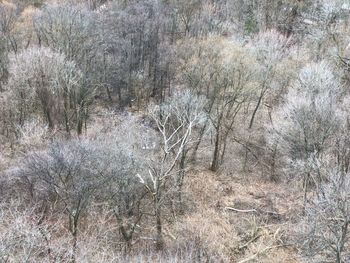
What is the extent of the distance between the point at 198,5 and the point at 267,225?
30.5 meters

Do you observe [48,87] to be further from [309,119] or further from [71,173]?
[309,119]

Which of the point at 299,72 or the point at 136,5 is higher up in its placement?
the point at 136,5

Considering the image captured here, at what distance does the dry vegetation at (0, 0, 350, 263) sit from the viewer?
25.8 metres

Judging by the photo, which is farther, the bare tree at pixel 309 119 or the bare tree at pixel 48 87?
the bare tree at pixel 48 87

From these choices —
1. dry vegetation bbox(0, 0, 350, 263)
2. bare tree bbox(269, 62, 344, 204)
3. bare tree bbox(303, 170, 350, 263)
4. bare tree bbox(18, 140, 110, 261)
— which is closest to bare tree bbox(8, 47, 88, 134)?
dry vegetation bbox(0, 0, 350, 263)

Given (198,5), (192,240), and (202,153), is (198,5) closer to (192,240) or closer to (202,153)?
(202,153)

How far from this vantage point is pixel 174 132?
25812mm

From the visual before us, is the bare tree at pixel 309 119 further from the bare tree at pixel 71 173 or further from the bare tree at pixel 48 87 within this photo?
the bare tree at pixel 48 87

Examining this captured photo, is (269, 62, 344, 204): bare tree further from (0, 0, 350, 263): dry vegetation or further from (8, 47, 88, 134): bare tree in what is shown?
(8, 47, 88, 134): bare tree

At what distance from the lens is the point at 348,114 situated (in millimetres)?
30250

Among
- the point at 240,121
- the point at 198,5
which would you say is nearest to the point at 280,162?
the point at 240,121

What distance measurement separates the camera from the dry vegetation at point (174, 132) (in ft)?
84.8

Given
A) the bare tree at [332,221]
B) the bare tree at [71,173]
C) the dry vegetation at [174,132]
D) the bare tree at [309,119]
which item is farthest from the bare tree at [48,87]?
the bare tree at [332,221]

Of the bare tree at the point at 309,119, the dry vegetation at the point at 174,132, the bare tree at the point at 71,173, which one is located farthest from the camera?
the bare tree at the point at 309,119
